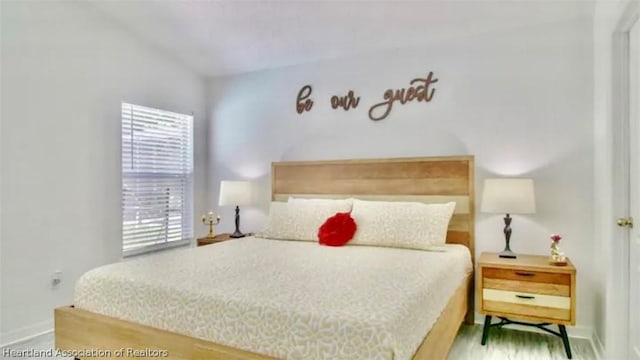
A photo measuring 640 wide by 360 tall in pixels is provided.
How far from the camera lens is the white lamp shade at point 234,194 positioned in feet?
13.4

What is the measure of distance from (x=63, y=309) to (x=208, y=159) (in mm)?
2665

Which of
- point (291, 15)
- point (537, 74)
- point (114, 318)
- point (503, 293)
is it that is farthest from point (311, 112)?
point (114, 318)

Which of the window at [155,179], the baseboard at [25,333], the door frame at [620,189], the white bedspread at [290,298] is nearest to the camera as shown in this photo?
the white bedspread at [290,298]

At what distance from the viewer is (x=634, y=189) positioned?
228 centimetres

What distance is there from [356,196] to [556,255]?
1.68m

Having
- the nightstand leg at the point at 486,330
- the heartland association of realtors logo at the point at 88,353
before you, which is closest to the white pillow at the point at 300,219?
the nightstand leg at the point at 486,330

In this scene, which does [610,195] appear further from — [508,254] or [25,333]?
[25,333]

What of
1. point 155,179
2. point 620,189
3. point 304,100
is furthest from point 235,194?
point 620,189

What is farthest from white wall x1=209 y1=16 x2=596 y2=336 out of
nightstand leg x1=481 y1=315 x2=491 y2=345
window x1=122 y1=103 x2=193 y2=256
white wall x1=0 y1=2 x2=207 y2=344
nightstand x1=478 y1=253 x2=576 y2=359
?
white wall x1=0 y1=2 x2=207 y2=344

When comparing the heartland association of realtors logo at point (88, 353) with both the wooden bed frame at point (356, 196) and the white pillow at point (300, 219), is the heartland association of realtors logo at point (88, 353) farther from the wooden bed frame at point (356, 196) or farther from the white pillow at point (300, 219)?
the white pillow at point (300, 219)

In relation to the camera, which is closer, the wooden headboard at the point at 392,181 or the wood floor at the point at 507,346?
the wood floor at the point at 507,346

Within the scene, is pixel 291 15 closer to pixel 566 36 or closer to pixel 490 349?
pixel 566 36

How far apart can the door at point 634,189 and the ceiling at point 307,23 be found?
2.85 feet

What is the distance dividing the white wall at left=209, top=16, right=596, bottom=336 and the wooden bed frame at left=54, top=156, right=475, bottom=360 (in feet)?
0.39
